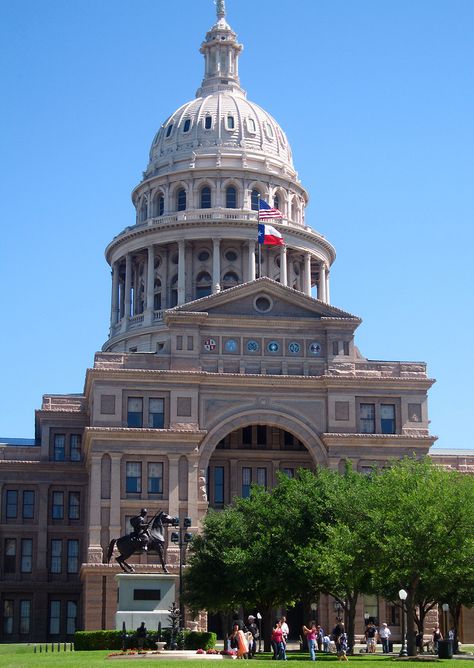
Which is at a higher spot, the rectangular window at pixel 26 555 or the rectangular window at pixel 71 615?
the rectangular window at pixel 26 555

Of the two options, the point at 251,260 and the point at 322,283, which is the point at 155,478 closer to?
the point at 251,260

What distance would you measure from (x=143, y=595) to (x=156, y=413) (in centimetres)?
2452

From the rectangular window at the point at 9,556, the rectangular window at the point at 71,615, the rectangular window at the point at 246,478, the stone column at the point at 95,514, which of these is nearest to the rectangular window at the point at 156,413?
the stone column at the point at 95,514

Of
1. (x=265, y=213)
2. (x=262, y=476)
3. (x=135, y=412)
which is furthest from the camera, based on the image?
(x=265, y=213)

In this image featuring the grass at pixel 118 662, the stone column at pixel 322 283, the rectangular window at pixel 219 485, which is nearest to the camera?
the grass at pixel 118 662

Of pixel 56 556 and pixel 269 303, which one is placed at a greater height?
pixel 269 303

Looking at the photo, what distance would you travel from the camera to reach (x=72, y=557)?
109m

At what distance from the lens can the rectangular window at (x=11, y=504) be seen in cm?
10900

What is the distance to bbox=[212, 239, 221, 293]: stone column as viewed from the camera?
411 feet

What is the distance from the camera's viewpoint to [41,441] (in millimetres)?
111125

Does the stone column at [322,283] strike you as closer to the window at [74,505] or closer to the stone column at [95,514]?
the window at [74,505]

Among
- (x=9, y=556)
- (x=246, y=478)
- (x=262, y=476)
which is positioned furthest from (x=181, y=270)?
(x=9, y=556)

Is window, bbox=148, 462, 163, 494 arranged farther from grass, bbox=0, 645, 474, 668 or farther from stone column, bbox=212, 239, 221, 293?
stone column, bbox=212, 239, 221, 293

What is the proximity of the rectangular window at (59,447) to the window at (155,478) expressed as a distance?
16.0 m
